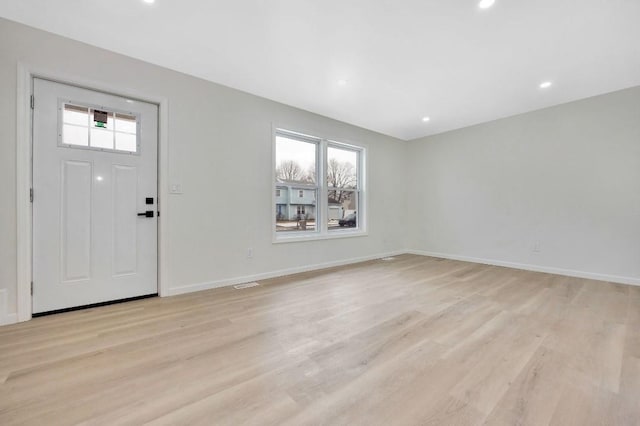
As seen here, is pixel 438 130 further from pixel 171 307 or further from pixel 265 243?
pixel 171 307

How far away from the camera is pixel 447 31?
7.58 ft

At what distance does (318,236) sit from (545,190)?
3.64 metres

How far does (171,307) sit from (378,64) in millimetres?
3338

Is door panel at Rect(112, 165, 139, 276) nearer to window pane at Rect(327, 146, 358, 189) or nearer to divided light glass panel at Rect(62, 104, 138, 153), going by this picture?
divided light glass panel at Rect(62, 104, 138, 153)

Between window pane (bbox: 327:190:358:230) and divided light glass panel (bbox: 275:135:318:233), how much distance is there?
37cm

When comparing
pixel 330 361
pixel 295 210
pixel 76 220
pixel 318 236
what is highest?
pixel 295 210

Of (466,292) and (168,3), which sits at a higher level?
(168,3)

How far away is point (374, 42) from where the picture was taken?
2.46 meters

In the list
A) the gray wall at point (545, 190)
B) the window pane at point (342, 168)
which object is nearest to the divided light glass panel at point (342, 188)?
the window pane at point (342, 168)

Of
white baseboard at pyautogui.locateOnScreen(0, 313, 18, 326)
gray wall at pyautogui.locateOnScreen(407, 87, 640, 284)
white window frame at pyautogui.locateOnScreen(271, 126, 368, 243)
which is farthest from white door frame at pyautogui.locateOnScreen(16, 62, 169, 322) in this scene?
gray wall at pyautogui.locateOnScreen(407, 87, 640, 284)

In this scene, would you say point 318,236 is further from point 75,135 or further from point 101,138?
point 75,135

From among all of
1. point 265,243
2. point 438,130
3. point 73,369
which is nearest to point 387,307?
point 265,243

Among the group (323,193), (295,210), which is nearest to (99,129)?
(295,210)

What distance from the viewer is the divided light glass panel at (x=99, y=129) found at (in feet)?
7.98
